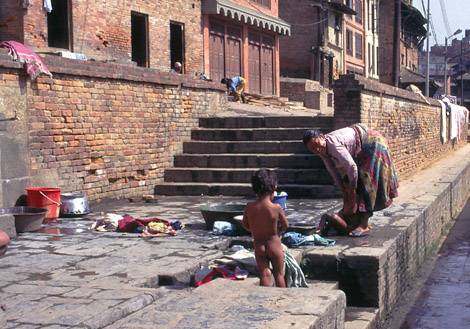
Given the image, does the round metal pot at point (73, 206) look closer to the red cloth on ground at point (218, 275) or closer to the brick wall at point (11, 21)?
the red cloth on ground at point (218, 275)

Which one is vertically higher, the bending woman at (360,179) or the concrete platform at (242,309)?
the bending woman at (360,179)

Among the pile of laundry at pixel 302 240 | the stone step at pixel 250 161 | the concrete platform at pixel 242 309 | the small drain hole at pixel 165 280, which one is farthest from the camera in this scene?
the stone step at pixel 250 161

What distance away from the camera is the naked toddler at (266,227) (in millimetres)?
5488

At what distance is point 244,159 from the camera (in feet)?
40.0

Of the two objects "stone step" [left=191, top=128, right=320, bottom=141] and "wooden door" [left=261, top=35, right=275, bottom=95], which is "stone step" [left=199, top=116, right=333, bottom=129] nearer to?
"stone step" [left=191, top=128, right=320, bottom=141]

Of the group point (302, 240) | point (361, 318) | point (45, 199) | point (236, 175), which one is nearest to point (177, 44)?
point (236, 175)

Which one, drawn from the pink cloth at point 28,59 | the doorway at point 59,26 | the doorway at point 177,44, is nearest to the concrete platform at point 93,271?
the pink cloth at point 28,59

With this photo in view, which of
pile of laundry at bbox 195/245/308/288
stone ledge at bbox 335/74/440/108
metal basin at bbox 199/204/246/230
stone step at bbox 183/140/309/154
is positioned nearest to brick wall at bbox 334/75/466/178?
stone ledge at bbox 335/74/440/108

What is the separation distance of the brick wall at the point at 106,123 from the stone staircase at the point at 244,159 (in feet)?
1.15

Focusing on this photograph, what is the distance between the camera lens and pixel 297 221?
8.48m

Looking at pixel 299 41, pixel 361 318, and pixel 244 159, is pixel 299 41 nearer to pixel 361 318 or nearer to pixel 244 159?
pixel 244 159

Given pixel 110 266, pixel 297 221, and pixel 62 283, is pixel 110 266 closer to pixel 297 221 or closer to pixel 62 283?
pixel 62 283

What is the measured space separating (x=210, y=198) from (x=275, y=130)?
2230 millimetres

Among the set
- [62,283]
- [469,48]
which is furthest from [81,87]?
[469,48]
